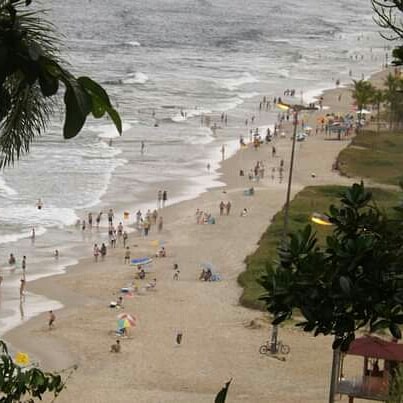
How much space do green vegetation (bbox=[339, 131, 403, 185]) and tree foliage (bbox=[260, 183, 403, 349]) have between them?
127 feet

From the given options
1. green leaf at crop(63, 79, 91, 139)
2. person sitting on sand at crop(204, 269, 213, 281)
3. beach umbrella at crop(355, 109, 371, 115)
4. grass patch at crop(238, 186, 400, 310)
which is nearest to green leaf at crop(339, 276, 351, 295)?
green leaf at crop(63, 79, 91, 139)

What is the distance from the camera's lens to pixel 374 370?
1634 cm

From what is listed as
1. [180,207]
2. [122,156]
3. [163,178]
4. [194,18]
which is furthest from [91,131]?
[194,18]

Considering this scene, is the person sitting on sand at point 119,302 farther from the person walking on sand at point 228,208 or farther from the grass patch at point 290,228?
the person walking on sand at point 228,208

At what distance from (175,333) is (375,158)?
26.2 metres

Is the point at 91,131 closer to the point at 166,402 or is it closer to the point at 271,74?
the point at 271,74

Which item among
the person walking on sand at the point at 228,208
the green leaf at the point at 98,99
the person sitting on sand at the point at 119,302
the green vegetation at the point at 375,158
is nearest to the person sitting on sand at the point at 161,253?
the person sitting on sand at the point at 119,302

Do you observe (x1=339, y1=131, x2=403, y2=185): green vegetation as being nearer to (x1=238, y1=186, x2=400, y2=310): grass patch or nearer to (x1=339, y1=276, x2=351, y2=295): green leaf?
(x1=238, y1=186, x2=400, y2=310): grass patch

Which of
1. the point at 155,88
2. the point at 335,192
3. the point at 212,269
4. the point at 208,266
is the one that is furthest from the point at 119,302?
the point at 155,88

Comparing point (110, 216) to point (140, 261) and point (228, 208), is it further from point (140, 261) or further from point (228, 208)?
point (140, 261)

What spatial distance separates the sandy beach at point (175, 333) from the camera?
21.4 metres

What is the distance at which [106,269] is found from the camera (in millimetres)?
32500

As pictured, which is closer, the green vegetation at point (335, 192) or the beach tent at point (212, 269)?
the green vegetation at point (335, 192)

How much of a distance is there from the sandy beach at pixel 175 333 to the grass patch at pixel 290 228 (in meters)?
0.42
